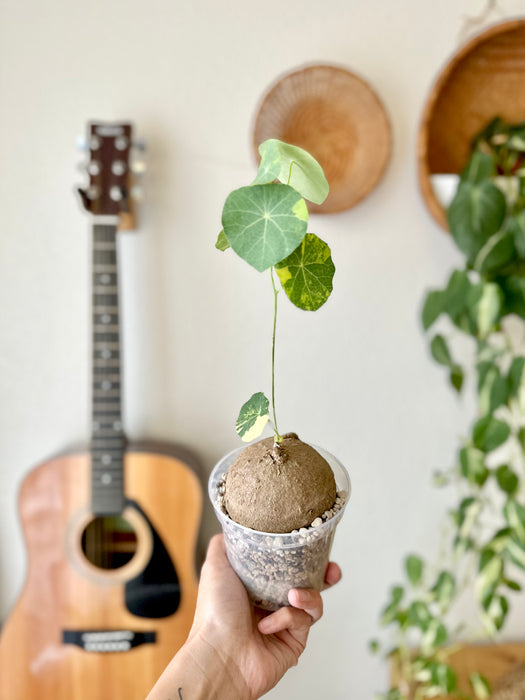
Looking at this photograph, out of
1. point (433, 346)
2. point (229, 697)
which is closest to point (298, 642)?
point (229, 697)

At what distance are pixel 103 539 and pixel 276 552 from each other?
2.50 feet

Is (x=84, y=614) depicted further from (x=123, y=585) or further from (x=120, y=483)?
(x=120, y=483)

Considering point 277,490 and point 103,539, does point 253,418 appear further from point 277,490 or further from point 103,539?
point 103,539

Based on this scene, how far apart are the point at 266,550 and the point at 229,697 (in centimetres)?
18

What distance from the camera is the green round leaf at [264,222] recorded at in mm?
320

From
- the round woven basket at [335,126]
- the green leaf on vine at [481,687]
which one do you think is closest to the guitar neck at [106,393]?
the round woven basket at [335,126]

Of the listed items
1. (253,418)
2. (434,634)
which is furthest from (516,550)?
(253,418)

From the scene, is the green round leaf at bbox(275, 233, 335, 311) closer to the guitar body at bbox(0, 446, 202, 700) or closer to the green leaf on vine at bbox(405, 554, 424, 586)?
the guitar body at bbox(0, 446, 202, 700)

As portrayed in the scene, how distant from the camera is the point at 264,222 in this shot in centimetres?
33

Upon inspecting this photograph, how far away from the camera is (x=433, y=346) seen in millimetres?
1109

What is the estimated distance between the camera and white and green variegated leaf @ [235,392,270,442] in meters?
0.37

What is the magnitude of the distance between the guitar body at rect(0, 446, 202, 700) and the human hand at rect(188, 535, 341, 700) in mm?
516

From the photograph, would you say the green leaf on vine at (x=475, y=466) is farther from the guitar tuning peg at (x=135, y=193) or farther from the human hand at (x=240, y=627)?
the guitar tuning peg at (x=135, y=193)

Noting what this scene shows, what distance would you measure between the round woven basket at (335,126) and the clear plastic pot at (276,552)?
29.3 inches
